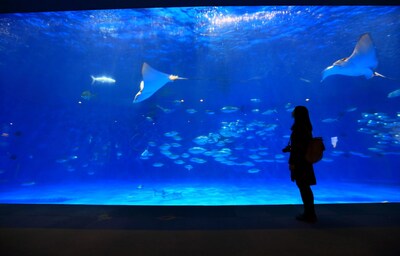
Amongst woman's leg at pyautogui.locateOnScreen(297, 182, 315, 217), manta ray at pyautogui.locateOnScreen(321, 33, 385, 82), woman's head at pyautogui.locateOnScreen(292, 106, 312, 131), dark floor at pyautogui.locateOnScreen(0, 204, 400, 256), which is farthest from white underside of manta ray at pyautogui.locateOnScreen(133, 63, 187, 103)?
woman's leg at pyautogui.locateOnScreen(297, 182, 315, 217)

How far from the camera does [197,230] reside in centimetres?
312

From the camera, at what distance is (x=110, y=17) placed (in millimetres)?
14047

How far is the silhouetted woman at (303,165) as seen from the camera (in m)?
3.43

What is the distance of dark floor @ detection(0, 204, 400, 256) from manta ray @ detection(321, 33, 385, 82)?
5.92 meters

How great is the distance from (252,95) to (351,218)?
144 feet

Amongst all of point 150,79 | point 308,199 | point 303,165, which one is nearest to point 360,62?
point 303,165

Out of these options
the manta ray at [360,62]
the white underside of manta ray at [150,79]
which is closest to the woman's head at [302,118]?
the manta ray at [360,62]

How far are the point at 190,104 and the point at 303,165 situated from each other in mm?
39497

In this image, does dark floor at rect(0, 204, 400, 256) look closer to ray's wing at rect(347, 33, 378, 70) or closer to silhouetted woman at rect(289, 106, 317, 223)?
silhouetted woman at rect(289, 106, 317, 223)

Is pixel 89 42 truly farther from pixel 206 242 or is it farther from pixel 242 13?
pixel 206 242

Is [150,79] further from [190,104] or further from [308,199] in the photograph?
[190,104]

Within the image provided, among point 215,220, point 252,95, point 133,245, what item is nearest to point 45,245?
point 133,245

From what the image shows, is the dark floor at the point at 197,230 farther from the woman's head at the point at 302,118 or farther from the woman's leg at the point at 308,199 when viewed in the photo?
the woman's head at the point at 302,118

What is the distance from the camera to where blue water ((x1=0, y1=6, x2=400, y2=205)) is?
1280 centimetres
